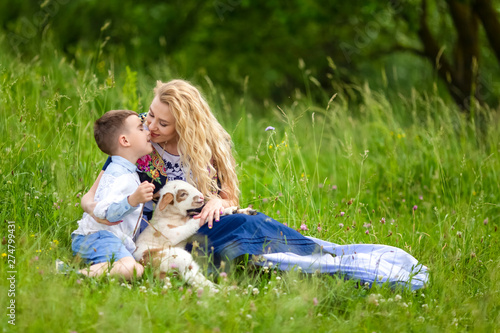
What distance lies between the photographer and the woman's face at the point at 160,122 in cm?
350

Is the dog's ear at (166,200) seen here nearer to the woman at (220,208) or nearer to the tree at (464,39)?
the woman at (220,208)

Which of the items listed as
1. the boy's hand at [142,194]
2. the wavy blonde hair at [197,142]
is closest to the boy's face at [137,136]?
the wavy blonde hair at [197,142]

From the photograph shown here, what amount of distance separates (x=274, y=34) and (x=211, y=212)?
8083mm

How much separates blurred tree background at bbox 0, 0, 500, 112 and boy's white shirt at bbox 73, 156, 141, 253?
16.4 ft

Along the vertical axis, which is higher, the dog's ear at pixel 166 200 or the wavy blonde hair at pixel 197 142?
the wavy blonde hair at pixel 197 142

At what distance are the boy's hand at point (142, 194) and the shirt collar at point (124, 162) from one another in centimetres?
34

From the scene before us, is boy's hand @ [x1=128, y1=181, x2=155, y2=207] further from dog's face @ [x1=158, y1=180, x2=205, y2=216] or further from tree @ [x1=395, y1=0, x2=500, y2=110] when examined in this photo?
tree @ [x1=395, y1=0, x2=500, y2=110]

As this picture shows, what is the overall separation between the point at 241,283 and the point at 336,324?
0.56 metres

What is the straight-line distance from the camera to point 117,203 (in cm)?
304

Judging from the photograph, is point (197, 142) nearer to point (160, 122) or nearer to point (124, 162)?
point (160, 122)

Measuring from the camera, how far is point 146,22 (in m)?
10.0

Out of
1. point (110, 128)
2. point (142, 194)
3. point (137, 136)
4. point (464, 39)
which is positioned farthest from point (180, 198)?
point (464, 39)

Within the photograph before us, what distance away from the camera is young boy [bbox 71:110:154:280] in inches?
118

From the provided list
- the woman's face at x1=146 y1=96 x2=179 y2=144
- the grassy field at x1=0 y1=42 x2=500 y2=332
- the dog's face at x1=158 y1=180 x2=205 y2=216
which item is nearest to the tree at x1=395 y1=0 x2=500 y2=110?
the grassy field at x1=0 y1=42 x2=500 y2=332
